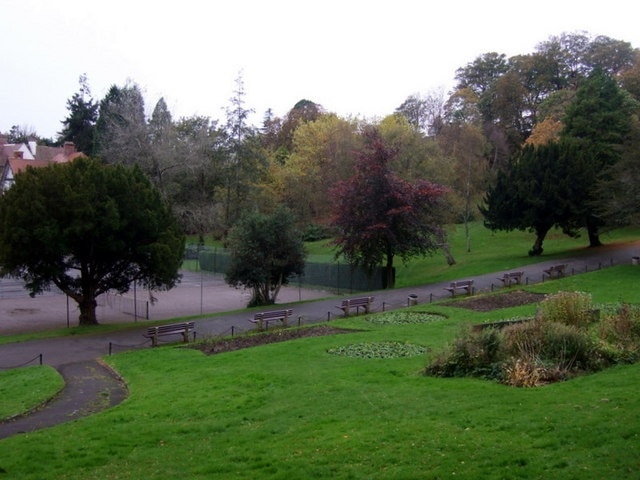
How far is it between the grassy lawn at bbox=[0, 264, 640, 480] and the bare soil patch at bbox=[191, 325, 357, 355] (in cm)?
516

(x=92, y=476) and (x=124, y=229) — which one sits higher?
(x=124, y=229)

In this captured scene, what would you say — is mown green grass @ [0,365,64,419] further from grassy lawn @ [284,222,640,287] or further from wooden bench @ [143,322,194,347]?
grassy lawn @ [284,222,640,287]

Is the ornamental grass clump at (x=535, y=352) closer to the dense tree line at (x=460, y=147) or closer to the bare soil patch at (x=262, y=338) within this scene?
the bare soil patch at (x=262, y=338)

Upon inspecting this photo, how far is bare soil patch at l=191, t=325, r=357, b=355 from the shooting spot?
2242 cm

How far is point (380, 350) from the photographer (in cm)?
1956

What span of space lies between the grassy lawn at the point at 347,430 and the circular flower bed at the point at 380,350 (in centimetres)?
152

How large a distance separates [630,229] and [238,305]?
34825 millimetres

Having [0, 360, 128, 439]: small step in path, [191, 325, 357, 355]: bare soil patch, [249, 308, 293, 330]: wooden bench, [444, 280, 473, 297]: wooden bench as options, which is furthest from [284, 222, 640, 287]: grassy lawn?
[0, 360, 128, 439]: small step in path

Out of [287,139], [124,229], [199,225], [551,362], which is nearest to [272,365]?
[551,362]

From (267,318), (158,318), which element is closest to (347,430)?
(267,318)

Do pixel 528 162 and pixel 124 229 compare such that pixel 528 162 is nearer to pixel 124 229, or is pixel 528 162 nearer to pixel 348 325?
pixel 348 325

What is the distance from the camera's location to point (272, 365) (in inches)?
720

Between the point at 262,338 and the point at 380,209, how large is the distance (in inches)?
625

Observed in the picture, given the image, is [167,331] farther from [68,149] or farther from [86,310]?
[68,149]
